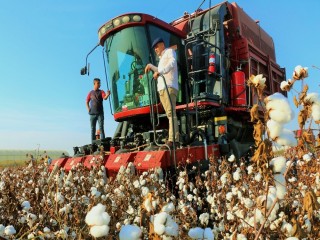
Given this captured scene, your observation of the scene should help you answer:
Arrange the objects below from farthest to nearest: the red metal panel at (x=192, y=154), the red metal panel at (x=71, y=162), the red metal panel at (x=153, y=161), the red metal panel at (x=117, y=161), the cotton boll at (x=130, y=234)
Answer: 1. the red metal panel at (x=71, y=162)
2. the red metal panel at (x=117, y=161)
3. the red metal panel at (x=192, y=154)
4. the red metal panel at (x=153, y=161)
5. the cotton boll at (x=130, y=234)

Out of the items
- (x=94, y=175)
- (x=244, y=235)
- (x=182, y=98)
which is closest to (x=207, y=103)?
(x=182, y=98)

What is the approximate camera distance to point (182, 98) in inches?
330

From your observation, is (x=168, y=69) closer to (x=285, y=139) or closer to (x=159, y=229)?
(x=285, y=139)

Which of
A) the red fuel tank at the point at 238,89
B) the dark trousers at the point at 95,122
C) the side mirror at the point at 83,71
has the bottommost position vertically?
the dark trousers at the point at 95,122

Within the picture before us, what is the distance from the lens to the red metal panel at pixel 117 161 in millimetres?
6025

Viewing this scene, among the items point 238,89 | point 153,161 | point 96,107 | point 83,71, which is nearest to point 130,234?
point 153,161

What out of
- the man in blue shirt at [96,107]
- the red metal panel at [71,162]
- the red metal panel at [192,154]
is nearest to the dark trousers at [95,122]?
the man in blue shirt at [96,107]

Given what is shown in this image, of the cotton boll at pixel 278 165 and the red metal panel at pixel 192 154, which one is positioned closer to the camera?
the cotton boll at pixel 278 165

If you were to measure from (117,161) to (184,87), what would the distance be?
3.06 m

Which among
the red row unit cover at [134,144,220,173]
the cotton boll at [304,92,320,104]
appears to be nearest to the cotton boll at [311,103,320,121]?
the cotton boll at [304,92,320,104]

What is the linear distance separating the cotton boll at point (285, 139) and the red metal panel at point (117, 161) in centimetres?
472

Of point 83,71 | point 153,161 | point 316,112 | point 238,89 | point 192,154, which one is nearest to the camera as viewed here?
point 316,112

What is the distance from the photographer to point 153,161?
211 inches

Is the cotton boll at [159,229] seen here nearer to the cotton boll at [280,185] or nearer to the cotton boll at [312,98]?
the cotton boll at [280,185]
